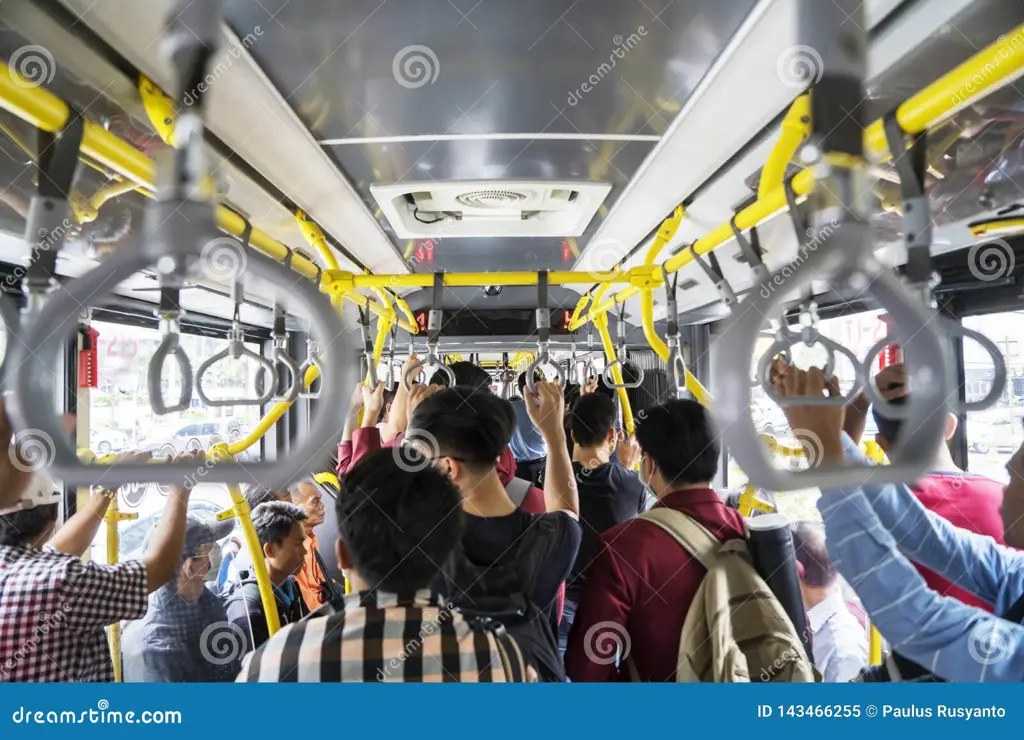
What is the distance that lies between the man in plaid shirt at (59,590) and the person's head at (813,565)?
2030mm

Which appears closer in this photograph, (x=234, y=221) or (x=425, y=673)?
(x=425, y=673)

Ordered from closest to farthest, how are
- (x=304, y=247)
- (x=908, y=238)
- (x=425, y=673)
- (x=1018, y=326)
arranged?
1. (x=908, y=238)
2. (x=425, y=673)
3. (x=1018, y=326)
4. (x=304, y=247)

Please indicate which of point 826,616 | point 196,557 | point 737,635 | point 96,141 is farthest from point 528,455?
point 96,141

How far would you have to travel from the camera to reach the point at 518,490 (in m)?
1.72

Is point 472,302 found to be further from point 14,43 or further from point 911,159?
point 911,159

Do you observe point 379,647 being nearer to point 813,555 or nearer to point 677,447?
point 677,447

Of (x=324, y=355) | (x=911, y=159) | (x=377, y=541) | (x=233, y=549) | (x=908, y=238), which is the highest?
(x=911, y=159)

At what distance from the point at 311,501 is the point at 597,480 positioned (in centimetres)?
123

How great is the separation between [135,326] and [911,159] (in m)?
2.64

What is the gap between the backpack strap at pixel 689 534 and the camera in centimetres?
125

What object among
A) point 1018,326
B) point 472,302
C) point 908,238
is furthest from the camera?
point 472,302

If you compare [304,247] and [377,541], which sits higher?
[304,247]

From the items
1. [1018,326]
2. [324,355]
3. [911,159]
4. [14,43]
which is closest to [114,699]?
[324,355]

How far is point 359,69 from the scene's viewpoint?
1.13 metres
